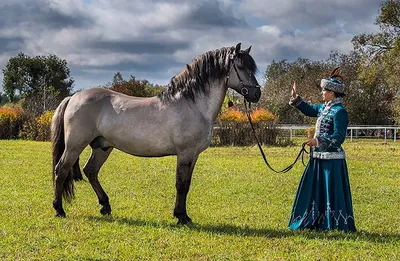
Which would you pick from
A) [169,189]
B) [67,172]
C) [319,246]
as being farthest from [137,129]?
[169,189]

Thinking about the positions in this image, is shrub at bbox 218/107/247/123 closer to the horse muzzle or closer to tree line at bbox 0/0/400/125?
tree line at bbox 0/0/400/125

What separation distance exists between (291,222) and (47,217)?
3307 millimetres

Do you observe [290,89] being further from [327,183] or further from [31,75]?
[327,183]

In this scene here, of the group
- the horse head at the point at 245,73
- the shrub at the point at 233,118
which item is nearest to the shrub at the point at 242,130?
the shrub at the point at 233,118

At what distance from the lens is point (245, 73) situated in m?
5.88

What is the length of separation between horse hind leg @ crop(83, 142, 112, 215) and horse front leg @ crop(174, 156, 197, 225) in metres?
1.21

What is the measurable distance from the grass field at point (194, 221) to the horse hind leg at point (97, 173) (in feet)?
0.60

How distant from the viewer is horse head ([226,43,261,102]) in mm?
5867

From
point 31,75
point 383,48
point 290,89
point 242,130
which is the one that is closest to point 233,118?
point 242,130

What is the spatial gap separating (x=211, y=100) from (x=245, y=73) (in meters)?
0.56

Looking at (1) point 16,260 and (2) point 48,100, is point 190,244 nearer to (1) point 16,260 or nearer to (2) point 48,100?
(1) point 16,260

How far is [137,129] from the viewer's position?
20.0 ft

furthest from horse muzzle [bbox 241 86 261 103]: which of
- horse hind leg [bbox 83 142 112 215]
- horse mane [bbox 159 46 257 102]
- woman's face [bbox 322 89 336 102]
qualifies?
horse hind leg [bbox 83 142 112 215]

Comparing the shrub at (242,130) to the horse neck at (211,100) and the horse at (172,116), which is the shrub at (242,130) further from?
the horse neck at (211,100)
